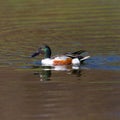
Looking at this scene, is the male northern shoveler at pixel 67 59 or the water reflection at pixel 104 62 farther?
the male northern shoveler at pixel 67 59

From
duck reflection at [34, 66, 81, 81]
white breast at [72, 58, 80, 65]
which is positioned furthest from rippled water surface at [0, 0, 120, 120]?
white breast at [72, 58, 80, 65]

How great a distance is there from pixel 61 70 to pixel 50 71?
Result: 316 millimetres

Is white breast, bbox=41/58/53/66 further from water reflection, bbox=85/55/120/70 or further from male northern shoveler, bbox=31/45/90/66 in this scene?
water reflection, bbox=85/55/120/70

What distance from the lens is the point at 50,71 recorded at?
786 inches

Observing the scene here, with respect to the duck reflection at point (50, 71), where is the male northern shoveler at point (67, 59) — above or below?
above

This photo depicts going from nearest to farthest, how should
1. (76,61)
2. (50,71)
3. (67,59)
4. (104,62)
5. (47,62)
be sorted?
1. (50,71)
2. (104,62)
3. (76,61)
4. (67,59)
5. (47,62)

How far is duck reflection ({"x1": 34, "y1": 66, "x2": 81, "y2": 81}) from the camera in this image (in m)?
18.9

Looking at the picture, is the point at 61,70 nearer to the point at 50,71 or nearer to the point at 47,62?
the point at 50,71

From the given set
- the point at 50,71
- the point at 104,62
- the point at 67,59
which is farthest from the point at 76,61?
the point at 50,71

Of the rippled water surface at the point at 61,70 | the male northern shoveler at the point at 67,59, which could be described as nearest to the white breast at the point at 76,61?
the male northern shoveler at the point at 67,59

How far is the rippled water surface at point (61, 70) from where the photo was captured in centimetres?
1506

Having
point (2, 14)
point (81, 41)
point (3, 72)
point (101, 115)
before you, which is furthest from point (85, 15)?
point (101, 115)

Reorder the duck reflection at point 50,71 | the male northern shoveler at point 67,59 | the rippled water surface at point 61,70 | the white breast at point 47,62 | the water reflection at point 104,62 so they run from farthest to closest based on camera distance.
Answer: the white breast at point 47,62, the male northern shoveler at point 67,59, the water reflection at point 104,62, the duck reflection at point 50,71, the rippled water surface at point 61,70

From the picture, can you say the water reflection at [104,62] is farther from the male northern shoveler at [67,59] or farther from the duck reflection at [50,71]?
the duck reflection at [50,71]
